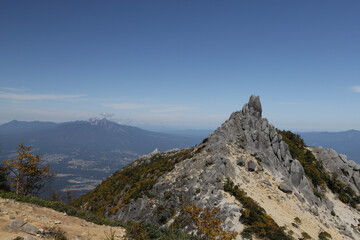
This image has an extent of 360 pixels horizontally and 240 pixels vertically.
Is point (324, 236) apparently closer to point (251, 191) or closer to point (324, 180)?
point (251, 191)

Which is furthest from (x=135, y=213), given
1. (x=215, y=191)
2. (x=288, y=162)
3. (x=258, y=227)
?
(x=288, y=162)

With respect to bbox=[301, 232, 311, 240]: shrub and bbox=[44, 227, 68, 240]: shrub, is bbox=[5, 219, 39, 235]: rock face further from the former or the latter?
bbox=[301, 232, 311, 240]: shrub

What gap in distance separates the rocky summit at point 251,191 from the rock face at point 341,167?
6.6 inches

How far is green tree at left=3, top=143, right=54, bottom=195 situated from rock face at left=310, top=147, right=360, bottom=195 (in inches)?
2213

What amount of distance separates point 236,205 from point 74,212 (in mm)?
17705

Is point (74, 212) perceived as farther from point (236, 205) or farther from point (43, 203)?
point (236, 205)

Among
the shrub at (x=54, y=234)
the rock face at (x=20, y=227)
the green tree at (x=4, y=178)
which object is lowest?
the green tree at (x=4, y=178)

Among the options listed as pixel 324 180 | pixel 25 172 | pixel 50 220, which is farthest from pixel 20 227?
pixel 324 180

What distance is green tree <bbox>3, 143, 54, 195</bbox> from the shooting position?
27500 millimetres

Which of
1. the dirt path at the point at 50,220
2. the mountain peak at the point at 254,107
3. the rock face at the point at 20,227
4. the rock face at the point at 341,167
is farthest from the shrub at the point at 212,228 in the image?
the rock face at the point at 341,167

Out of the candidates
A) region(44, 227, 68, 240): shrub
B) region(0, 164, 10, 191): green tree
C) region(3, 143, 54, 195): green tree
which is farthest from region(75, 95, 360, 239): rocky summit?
region(0, 164, 10, 191): green tree

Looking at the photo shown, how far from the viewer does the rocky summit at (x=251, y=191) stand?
22.8m

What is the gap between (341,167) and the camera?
41.8 metres

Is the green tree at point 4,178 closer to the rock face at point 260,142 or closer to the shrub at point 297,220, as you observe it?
the rock face at point 260,142
